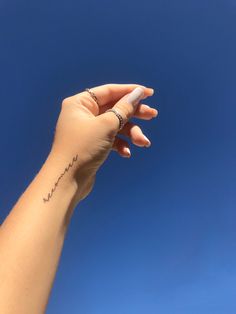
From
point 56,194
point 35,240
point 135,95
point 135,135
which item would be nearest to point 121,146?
point 135,135

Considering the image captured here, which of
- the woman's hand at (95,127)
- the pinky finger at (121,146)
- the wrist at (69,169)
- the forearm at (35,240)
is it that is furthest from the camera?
the pinky finger at (121,146)

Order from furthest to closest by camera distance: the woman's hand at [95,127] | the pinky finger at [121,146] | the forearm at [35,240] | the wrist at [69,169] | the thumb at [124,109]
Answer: the pinky finger at [121,146] < the thumb at [124,109] < the woman's hand at [95,127] < the wrist at [69,169] < the forearm at [35,240]

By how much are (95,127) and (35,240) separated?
1.91 feet

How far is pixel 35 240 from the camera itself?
93cm

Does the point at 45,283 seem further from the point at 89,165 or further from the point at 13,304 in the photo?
the point at 89,165

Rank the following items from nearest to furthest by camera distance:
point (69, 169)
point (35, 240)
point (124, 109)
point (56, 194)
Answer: point (35, 240) < point (56, 194) < point (69, 169) < point (124, 109)

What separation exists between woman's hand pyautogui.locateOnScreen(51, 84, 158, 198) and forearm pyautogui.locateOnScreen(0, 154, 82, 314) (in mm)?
123

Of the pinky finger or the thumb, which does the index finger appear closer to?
the thumb

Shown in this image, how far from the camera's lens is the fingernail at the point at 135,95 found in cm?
160

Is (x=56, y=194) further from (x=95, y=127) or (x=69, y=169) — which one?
(x=95, y=127)

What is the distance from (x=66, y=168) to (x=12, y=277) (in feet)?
1.43

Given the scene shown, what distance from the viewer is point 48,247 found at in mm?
961

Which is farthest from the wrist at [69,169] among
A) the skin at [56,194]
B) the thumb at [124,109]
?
the thumb at [124,109]

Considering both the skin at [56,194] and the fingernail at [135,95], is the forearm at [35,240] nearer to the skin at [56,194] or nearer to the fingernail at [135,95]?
the skin at [56,194]
